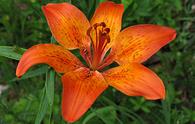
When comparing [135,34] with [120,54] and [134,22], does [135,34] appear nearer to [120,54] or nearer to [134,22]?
[120,54]

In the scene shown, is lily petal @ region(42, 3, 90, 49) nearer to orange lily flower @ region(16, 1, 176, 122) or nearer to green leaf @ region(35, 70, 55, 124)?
orange lily flower @ region(16, 1, 176, 122)

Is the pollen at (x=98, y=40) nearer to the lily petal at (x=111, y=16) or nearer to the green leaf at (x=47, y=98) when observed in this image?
the lily petal at (x=111, y=16)

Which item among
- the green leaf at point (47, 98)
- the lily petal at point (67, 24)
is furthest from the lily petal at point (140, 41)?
the green leaf at point (47, 98)

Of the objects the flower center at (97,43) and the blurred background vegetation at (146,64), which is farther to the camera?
the blurred background vegetation at (146,64)

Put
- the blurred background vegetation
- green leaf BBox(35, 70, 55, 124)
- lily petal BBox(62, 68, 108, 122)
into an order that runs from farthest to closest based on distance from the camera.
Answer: the blurred background vegetation < green leaf BBox(35, 70, 55, 124) < lily petal BBox(62, 68, 108, 122)

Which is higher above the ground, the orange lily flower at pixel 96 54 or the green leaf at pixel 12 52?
the orange lily flower at pixel 96 54

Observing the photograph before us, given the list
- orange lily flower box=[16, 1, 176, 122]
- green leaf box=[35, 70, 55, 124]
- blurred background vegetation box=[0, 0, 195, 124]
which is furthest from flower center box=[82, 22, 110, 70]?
blurred background vegetation box=[0, 0, 195, 124]
